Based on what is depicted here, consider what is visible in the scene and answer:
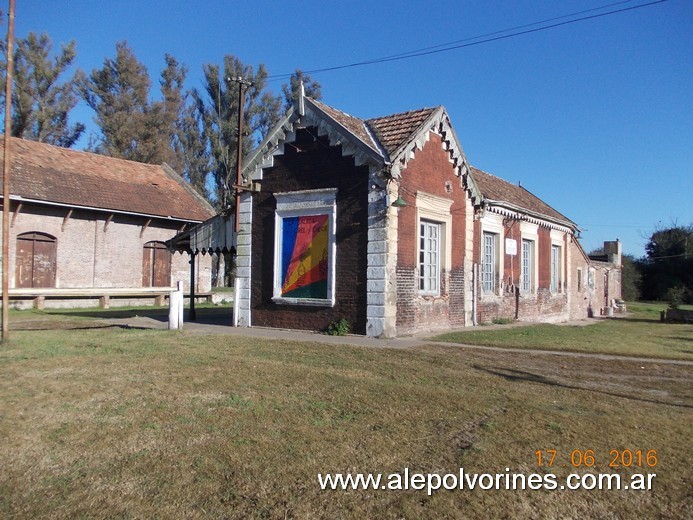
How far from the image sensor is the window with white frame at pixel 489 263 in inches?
695

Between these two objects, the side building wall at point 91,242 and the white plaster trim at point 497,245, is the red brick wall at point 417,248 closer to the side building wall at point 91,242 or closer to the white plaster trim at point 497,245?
the white plaster trim at point 497,245

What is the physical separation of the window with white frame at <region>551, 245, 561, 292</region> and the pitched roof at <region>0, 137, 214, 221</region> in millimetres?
16328

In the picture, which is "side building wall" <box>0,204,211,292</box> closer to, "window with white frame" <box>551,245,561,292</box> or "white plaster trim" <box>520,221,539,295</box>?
"white plaster trim" <box>520,221,539,295</box>

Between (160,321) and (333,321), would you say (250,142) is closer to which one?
(160,321)

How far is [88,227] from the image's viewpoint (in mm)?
23969

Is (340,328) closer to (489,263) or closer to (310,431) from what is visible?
(489,263)

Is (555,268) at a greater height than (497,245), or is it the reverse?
(497,245)

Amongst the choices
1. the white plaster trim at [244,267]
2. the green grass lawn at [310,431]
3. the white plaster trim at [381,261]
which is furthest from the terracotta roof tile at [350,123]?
the green grass lawn at [310,431]

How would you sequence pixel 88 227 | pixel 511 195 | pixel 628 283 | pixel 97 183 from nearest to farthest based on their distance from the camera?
pixel 511 195 < pixel 88 227 < pixel 97 183 < pixel 628 283

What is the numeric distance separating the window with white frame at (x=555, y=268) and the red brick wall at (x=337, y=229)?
12.5 m

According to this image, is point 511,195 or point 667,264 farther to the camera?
point 667,264

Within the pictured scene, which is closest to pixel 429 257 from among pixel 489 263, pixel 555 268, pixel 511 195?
pixel 489 263

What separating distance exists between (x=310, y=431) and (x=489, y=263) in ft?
44.7

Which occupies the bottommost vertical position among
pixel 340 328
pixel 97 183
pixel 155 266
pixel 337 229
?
pixel 340 328
